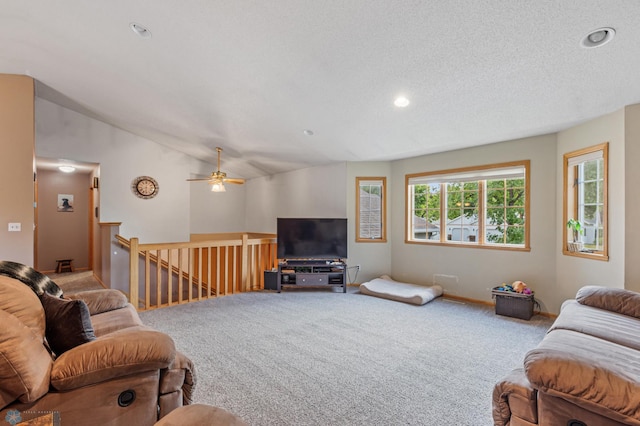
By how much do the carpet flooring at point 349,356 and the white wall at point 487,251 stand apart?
447 millimetres

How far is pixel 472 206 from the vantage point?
4949 millimetres

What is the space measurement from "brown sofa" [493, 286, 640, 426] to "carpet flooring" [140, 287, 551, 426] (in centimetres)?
48

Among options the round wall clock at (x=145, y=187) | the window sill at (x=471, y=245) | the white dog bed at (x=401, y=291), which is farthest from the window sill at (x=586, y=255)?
the round wall clock at (x=145, y=187)

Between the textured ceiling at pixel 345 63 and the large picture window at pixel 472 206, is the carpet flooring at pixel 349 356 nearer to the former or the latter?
the large picture window at pixel 472 206

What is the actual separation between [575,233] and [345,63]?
3.49 m

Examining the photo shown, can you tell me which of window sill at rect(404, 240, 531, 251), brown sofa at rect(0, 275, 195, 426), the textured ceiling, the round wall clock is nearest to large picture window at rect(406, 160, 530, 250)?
window sill at rect(404, 240, 531, 251)

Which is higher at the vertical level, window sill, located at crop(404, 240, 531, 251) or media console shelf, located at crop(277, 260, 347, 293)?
window sill, located at crop(404, 240, 531, 251)

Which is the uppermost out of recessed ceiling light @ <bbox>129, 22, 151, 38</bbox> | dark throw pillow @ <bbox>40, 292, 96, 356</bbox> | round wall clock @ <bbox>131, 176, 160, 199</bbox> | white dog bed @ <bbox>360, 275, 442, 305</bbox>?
recessed ceiling light @ <bbox>129, 22, 151, 38</bbox>

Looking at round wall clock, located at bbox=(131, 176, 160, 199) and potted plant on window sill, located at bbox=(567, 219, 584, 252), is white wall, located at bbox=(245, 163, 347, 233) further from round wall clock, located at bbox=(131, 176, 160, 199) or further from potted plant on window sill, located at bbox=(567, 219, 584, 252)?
potted plant on window sill, located at bbox=(567, 219, 584, 252)

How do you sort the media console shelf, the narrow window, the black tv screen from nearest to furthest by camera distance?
the media console shelf < the black tv screen < the narrow window

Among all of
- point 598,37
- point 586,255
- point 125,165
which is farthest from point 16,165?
point 586,255

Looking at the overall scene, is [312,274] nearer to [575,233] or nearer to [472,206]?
[472,206]

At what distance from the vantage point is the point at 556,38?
242 centimetres

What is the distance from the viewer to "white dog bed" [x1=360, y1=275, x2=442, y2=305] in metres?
4.59
